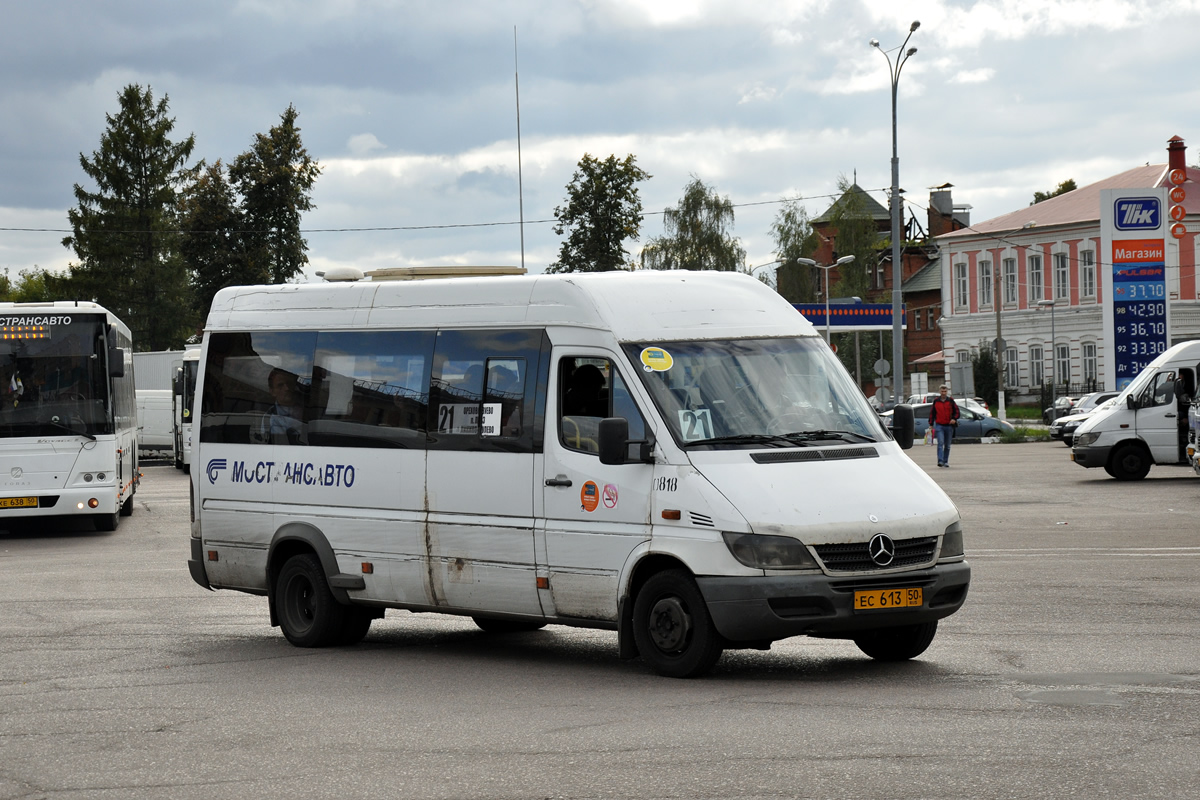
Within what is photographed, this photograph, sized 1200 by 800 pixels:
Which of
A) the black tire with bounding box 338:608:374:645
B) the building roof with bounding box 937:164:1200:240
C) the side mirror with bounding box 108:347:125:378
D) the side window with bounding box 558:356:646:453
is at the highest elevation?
the building roof with bounding box 937:164:1200:240

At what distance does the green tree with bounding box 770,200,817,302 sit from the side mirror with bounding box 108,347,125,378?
73.7 metres

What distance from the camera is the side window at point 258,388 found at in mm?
12047

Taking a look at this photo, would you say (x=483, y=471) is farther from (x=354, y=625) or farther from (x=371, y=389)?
(x=354, y=625)

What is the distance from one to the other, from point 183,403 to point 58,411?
73.8 ft

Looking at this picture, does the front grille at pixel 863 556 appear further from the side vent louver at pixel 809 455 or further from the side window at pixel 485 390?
the side window at pixel 485 390

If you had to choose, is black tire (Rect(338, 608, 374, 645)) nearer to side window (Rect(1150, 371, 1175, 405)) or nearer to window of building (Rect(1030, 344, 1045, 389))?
side window (Rect(1150, 371, 1175, 405))

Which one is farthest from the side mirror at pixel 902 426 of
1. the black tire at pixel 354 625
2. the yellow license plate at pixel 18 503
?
the yellow license plate at pixel 18 503

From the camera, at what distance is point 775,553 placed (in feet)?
29.5

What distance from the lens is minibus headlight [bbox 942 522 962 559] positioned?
31.1 ft

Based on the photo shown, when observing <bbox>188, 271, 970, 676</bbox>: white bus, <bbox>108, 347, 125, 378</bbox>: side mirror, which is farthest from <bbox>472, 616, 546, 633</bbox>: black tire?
<bbox>108, 347, 125, 378</bbox>: side mirror

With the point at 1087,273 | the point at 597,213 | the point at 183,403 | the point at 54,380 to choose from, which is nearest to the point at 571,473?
the point at 54,380

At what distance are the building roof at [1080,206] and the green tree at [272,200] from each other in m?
37.3

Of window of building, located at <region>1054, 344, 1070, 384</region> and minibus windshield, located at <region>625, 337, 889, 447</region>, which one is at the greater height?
window of building, located at <region>1054, 344, 1070, 384</region>

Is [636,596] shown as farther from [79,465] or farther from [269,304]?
[79,465]
